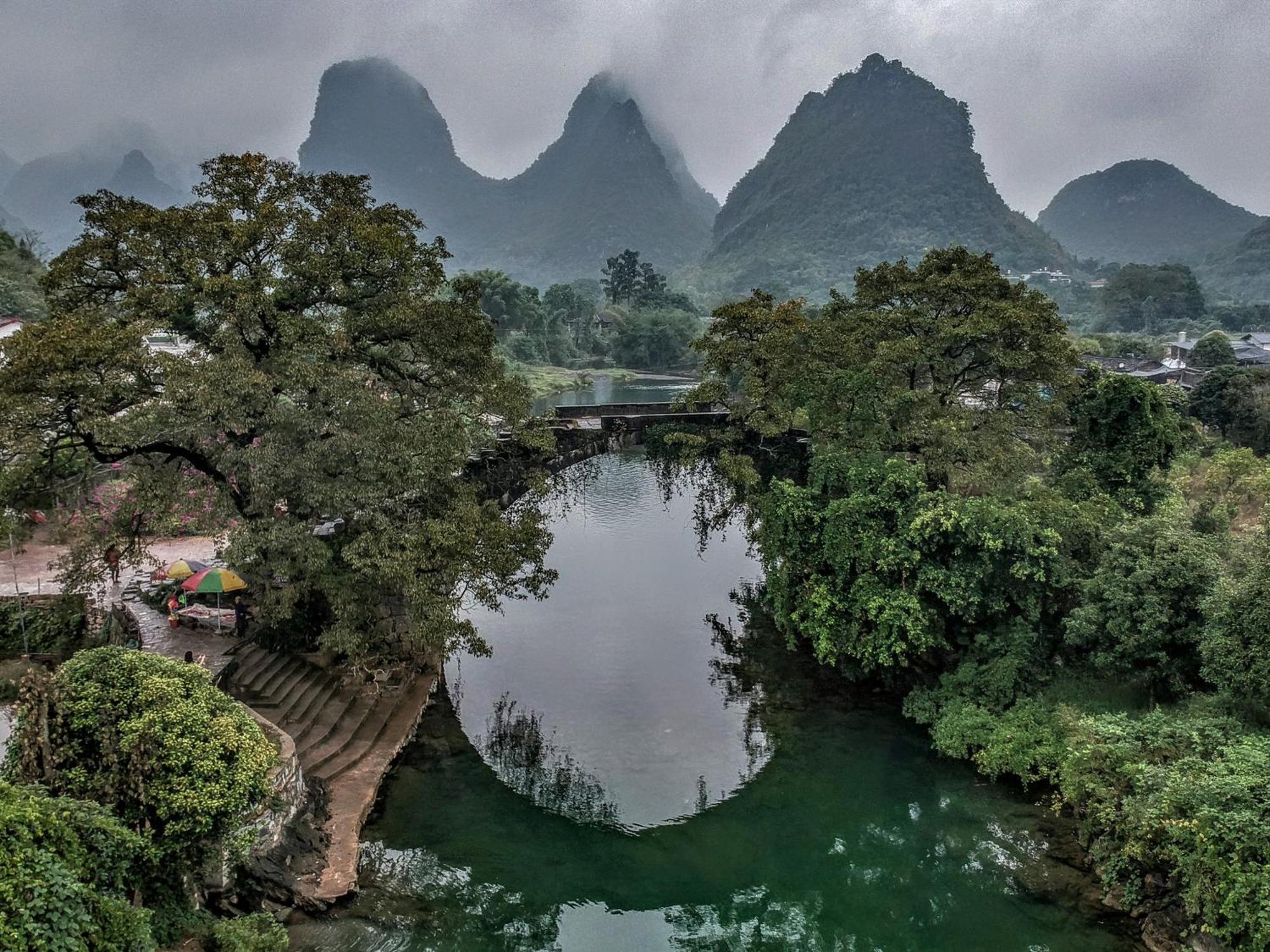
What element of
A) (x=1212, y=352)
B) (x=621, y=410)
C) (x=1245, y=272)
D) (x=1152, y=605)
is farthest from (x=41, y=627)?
(x=1245, y=272)

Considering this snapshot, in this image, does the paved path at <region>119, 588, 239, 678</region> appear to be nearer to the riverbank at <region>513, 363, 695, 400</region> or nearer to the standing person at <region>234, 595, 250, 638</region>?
the standing person at <region>234, 595, 250, 638</region>

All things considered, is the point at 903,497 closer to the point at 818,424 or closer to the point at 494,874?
the point at 818,424

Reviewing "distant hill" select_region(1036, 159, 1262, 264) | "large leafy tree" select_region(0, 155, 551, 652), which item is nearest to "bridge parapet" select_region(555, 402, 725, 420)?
"large leafy tree" select_region(0, 155, 551, 652)

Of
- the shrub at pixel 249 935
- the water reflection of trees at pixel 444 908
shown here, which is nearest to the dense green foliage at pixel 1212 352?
the water reflection of trees at pixel 444 908

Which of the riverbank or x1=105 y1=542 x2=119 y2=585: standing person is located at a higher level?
the riverbank

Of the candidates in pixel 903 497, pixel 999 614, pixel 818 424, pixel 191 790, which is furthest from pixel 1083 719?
pixel 191 790
